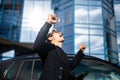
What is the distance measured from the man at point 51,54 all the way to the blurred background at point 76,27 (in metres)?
20.3

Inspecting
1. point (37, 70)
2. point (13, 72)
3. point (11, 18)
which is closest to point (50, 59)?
point (37, 70)

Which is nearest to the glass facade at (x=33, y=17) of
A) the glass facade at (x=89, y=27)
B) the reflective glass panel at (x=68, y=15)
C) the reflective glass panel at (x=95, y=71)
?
the glass facade at (x=89, y=27)

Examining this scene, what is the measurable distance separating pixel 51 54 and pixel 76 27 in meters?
22.8

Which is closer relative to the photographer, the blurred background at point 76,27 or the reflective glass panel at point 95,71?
the reflective glass panel at point 95,71

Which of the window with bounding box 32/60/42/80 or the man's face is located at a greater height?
the man's face

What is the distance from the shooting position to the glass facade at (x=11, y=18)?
30.0 metres

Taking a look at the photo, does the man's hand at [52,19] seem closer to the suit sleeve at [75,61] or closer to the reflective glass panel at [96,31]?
the suit sleeve at [75,61]

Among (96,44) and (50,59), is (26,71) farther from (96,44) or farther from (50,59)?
(96,44)

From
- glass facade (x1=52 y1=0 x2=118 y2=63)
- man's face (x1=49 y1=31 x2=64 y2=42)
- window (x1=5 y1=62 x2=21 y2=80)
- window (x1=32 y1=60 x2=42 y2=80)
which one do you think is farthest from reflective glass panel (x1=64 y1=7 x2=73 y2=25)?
man's face (x1=49 y1=31 x2=64 y2=42)

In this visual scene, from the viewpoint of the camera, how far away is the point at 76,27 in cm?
2558

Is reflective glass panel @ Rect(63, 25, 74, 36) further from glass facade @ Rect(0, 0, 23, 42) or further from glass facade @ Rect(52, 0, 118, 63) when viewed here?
glass facade @ Rect(0, 0, 23, 42)

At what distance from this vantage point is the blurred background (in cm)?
2481

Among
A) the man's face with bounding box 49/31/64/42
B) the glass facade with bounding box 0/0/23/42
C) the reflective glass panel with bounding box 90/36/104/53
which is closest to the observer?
the man's face with bounding box 49/31/64/42

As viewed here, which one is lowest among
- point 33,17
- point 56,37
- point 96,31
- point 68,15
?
point 56,37
